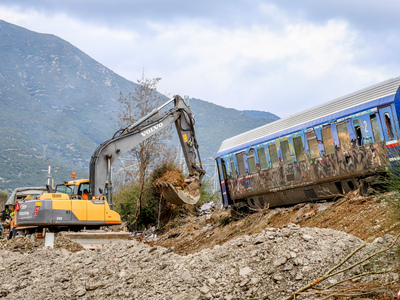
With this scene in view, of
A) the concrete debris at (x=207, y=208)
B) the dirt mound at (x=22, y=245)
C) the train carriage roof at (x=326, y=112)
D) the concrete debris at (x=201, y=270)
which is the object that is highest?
the train carriage roof at (x=326, y=112)

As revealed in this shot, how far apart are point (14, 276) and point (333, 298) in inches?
319

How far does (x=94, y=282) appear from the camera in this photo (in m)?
9.70

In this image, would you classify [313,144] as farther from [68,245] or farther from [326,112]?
[68,245]

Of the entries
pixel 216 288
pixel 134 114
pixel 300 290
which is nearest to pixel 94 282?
pixel 216 288

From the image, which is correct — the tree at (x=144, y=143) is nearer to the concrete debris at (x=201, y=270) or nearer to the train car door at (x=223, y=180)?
the train car door at (x=223, y=180)

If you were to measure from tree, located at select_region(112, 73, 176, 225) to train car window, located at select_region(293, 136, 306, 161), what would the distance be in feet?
40.9

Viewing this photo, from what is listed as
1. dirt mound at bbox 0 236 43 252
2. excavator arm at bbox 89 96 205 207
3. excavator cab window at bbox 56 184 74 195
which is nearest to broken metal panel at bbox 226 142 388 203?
excavator arm at bbox 89 96 205 207

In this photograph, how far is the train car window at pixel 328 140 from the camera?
14758 mm

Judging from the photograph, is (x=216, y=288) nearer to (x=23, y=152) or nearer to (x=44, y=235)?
(x=44, y=235)

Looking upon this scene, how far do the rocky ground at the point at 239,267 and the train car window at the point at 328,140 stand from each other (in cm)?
168

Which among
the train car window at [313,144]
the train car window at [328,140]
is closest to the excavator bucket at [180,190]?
the train car window at [313,144]

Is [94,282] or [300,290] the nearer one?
[300,290]

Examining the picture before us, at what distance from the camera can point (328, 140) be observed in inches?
586

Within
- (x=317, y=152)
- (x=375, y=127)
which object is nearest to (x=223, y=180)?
(x=317, y=152)
